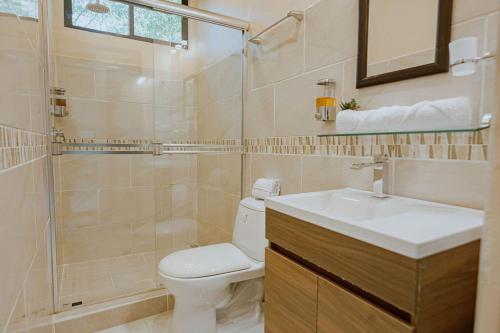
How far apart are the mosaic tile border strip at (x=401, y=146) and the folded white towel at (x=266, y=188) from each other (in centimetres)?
20

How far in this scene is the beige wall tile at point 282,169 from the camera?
62.5 inches

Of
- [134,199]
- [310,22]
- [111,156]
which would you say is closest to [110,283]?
[134,199]

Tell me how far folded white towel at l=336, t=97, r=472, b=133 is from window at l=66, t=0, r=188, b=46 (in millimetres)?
1576

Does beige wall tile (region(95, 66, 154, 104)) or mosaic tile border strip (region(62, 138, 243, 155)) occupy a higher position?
beige wall tile (region(95, 66, 154, 104))

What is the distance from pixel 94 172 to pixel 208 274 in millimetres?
1585

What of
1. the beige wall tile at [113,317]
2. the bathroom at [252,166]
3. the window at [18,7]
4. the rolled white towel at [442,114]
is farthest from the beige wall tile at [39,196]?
the rolled white towel at [442,114]

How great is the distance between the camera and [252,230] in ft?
5.19

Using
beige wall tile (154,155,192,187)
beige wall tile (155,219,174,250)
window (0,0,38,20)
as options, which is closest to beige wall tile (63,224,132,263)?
beige wall tile (155,219,174,250)

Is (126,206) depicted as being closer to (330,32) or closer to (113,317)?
(113,317)

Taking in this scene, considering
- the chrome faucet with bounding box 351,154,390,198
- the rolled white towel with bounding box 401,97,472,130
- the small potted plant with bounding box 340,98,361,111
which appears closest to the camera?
the rolled white towel with bounding box 401,97,472,130

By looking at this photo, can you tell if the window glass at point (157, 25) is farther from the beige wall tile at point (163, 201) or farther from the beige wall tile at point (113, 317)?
the beige wall tile at point (113, 317)

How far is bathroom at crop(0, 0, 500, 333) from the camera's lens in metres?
0.67

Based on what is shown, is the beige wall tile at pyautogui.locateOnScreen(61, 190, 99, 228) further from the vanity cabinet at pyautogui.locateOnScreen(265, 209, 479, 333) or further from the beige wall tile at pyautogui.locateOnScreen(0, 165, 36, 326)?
the vanity cabinet at pyautogui.locateOnScreen(265, 209, 479, 333)

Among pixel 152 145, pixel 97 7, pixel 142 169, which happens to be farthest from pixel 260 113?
pixel 97 7
